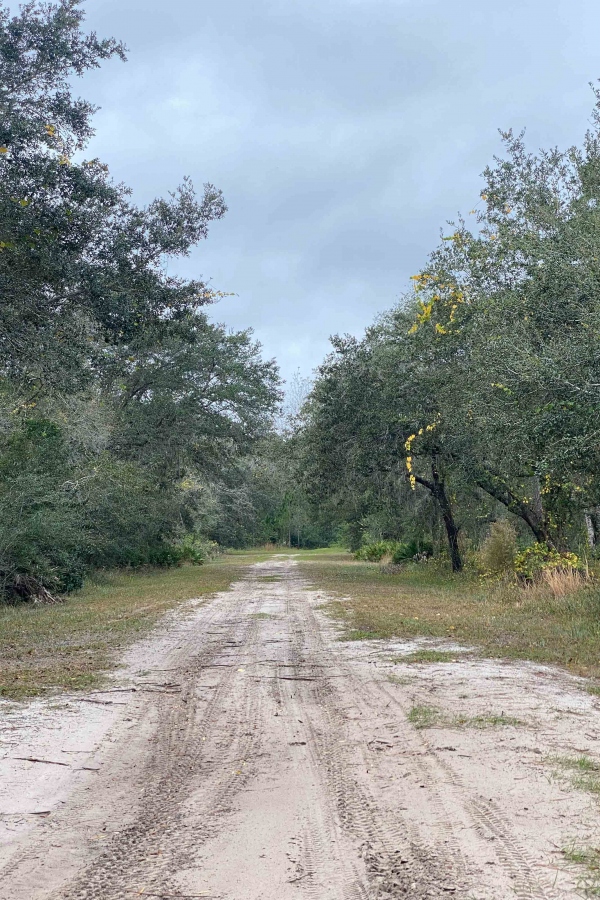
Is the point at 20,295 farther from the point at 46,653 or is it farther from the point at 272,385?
the point at 272,385

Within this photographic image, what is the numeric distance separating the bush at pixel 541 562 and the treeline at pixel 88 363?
9170 millimetres

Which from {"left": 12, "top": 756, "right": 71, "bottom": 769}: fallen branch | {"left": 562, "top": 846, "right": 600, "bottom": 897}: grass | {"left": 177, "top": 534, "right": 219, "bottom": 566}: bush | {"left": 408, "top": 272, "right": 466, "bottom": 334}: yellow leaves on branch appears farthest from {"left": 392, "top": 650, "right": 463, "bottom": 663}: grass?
{"left": 177, "top": 534, "right": 219, "bottom": 566}: bush

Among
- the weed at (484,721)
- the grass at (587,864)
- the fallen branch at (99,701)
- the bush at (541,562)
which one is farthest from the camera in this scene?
the bush at (541,562)

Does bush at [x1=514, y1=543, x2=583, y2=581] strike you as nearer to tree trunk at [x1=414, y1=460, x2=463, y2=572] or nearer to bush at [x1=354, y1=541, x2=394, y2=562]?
tree trunk at [x1=414, y1=460, x2=463, y2=572]

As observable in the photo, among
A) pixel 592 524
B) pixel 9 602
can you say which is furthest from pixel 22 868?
pixel 592 524

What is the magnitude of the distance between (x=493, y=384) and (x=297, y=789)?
9.26 metres

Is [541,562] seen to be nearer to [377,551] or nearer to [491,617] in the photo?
[491,617]

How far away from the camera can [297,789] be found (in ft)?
13.7

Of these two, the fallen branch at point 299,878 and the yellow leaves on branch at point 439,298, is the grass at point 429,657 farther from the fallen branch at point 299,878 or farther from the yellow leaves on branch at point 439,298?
the yellow leaves on branch at point 439,298

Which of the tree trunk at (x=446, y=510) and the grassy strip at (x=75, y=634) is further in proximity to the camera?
the tree trunk at (x=446, y=510)

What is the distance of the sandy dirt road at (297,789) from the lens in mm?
3053

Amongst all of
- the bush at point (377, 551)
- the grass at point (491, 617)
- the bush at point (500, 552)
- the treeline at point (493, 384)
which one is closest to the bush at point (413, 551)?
the treeline at point (493, 384)

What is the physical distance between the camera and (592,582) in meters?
14.3

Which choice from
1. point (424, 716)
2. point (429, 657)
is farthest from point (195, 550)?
point (424, 716)
